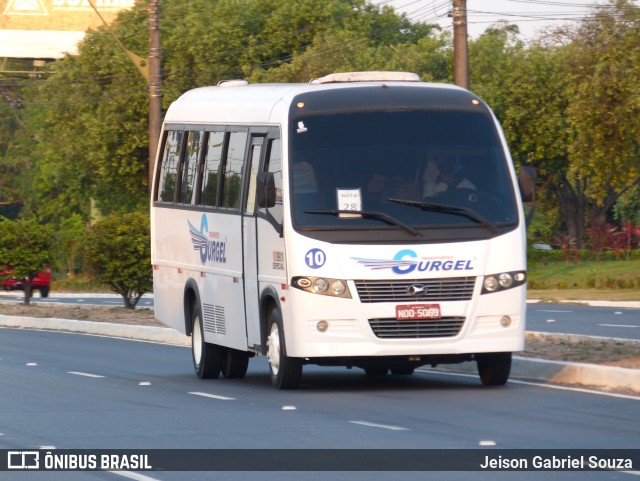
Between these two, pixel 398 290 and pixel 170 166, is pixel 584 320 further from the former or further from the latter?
pixel 398 290

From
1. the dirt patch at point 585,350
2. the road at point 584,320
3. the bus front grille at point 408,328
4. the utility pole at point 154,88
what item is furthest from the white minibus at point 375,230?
the utility pole at point 154,88

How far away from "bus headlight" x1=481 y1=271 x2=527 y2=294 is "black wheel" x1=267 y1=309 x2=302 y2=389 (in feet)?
6.42

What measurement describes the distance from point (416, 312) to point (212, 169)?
175 inches

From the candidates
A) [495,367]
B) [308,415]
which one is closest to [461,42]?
[495,367]

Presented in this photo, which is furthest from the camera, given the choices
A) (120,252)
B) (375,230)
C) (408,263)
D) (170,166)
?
(120,252)

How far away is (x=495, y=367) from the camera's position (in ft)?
51.7

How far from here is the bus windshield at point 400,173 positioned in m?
15.2

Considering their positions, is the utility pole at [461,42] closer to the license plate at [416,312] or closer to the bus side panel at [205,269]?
the bus side panel at [205,269]

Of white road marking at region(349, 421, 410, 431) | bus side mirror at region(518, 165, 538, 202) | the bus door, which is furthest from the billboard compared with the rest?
white road marking at region(349, 421, 410, 431)

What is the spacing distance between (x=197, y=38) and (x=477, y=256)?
166 ft

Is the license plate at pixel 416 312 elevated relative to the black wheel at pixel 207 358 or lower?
elevated

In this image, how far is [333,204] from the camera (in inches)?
602

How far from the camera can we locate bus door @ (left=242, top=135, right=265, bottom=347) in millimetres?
16547

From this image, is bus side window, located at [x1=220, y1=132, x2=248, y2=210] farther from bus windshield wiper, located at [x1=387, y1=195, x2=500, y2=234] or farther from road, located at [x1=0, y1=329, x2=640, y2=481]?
bus windshield wiper, located at [x1=387, y1=195, x2=500, y2=234]
